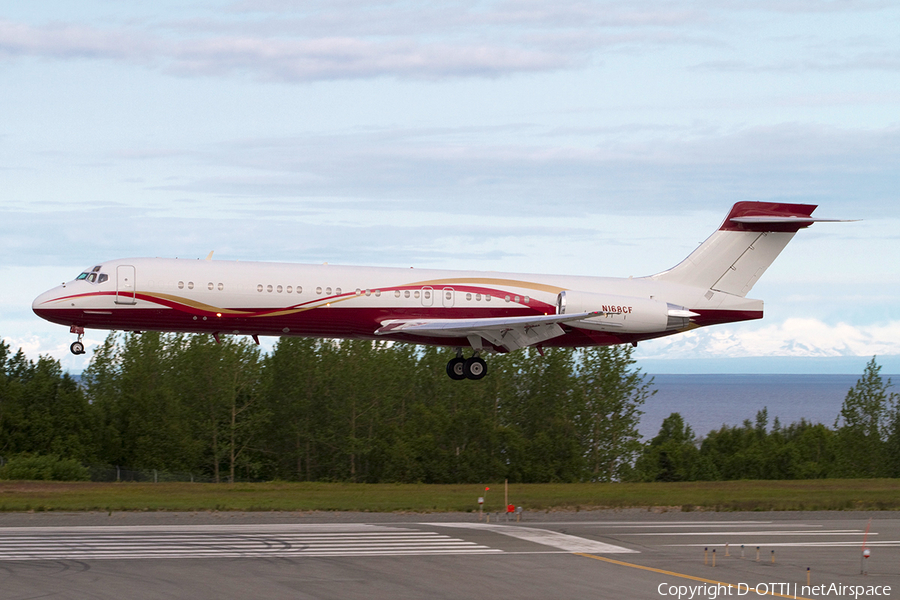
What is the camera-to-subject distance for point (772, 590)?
61.9 ft

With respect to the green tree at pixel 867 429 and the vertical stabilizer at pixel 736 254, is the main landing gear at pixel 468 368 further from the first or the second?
the green tree at pixel 867 429

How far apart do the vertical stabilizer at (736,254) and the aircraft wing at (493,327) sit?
5.77m

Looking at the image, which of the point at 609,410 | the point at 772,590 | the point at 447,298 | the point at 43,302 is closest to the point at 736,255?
the point at 447,298

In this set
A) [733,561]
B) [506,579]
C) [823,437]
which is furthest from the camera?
[823,437]

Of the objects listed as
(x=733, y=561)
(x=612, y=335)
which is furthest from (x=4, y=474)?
(x=733, y=561)

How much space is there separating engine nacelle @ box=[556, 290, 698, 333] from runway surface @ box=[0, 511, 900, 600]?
7.52 meters

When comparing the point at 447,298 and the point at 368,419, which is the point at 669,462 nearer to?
the point at 368,419

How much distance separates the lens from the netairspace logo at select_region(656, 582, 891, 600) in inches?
722

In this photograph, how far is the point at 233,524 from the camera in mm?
28219

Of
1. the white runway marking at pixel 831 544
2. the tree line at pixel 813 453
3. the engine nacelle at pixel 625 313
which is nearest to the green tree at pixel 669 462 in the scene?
the tree line at pixel 813 453

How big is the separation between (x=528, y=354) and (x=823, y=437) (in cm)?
2976

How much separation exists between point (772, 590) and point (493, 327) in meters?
16.2

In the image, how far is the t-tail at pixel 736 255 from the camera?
38344mm

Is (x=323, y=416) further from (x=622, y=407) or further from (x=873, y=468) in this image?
(x=873, y=468)
